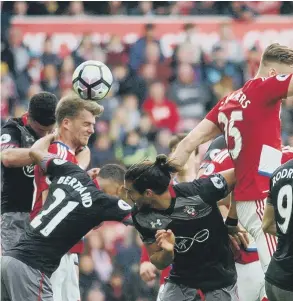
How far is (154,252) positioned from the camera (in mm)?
8023

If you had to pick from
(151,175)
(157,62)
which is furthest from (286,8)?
(151,175)

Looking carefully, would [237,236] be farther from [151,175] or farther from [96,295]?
[96,295]

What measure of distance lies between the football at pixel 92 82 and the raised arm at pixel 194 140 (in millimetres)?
1239

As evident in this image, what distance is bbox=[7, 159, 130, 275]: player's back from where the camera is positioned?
8391 millimetres

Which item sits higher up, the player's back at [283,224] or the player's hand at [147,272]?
the player's back at [283,224]

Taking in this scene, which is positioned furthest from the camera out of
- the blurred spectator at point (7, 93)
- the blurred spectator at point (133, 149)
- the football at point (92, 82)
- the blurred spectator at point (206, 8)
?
the blurred spectator at point (206, 8)

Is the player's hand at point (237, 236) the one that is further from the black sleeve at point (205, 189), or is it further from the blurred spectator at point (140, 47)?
the blurred spectator at point (140, 47)


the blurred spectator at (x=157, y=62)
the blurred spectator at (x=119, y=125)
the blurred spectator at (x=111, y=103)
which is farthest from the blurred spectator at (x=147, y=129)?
the blurred spectator at (x=157, y=62)

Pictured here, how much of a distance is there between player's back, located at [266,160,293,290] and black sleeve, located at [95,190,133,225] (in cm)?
122

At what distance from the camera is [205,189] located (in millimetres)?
8320

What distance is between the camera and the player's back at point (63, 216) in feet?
27.5

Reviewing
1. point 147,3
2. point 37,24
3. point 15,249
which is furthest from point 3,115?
point 15,249

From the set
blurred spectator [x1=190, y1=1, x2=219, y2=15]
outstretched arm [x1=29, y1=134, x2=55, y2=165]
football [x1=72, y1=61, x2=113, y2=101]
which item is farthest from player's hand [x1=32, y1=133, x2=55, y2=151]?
blurred spectator [x1=190, y1=1, x2=219, y2=15]

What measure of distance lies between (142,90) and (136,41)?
0.89m
